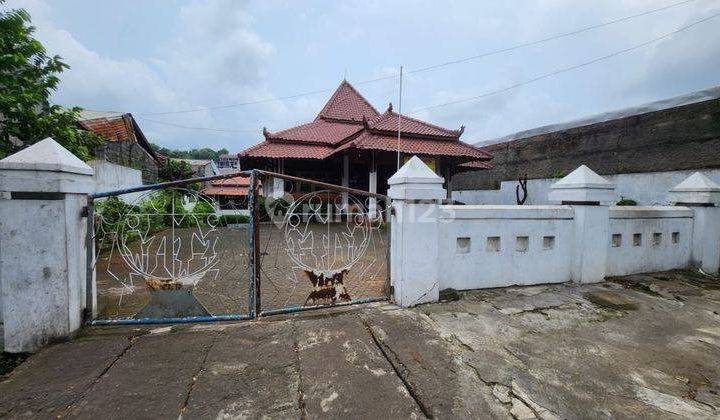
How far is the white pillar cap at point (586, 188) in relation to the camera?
12.9 ft

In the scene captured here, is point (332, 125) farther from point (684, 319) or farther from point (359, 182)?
point (684, 319)

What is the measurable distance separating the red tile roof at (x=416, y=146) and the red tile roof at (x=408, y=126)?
285 mm

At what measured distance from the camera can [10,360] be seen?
2.21m

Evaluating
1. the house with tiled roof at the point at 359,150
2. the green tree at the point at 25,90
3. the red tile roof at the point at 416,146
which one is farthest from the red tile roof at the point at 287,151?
the green tree at the point at 25,90

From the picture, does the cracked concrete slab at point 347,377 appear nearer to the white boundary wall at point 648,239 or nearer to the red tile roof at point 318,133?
the white boundary wall at point 648,239

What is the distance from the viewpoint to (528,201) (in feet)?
41.4

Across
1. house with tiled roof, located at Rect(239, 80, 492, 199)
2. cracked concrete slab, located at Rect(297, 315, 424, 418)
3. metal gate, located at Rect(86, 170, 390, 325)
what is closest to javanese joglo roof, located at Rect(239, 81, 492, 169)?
house with tiled roof, located at Rect(239, 80, 492, 199)

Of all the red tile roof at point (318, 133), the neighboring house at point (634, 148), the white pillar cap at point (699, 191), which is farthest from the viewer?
the red tile roof at point (318, 133)

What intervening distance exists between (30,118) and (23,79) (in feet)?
1.73

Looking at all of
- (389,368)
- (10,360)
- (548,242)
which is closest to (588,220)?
(548,242)

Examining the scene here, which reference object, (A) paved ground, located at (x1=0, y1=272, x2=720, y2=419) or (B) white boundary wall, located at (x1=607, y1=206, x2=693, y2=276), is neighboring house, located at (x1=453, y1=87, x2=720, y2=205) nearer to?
(B) white boundary wall, located at (x1=607, y1=206, x2=693, y2=276)

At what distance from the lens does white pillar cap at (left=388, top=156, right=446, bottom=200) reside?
3.11 metres

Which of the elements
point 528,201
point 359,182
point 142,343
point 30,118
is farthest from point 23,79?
point 528,201

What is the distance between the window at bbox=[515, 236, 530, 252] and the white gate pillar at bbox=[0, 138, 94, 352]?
15.2 ft
